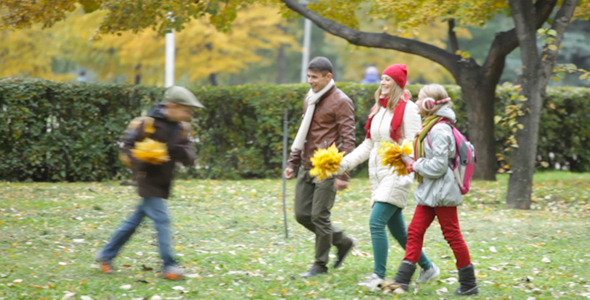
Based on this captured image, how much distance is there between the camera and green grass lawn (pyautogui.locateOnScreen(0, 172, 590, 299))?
6.25m

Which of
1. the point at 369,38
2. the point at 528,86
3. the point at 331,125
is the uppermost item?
the point at 369,38

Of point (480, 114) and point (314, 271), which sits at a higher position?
point (480, 114)

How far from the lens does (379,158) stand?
618 cm

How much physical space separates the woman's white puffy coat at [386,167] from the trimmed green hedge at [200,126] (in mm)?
7008

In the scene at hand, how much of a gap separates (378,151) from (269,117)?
30.9ft

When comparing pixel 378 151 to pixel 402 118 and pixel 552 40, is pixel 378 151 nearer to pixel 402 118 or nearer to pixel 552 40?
pixel 402 118

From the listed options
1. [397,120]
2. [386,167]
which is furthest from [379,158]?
[397,120]

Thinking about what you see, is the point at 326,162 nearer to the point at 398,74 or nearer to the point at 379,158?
the point at 379,158

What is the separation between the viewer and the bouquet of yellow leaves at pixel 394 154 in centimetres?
586

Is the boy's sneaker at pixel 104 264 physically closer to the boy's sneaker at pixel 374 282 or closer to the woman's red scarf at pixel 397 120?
the boy's sneaker at pixel 374 282

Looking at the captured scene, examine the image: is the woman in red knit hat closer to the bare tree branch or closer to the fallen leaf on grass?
the fallen leaf on grass

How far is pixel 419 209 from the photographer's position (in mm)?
6020

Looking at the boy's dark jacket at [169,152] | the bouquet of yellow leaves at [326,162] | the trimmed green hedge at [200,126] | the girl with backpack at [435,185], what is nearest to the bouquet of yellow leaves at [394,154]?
the girl with backpack at [435,185]

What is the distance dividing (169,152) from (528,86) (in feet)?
22.9
